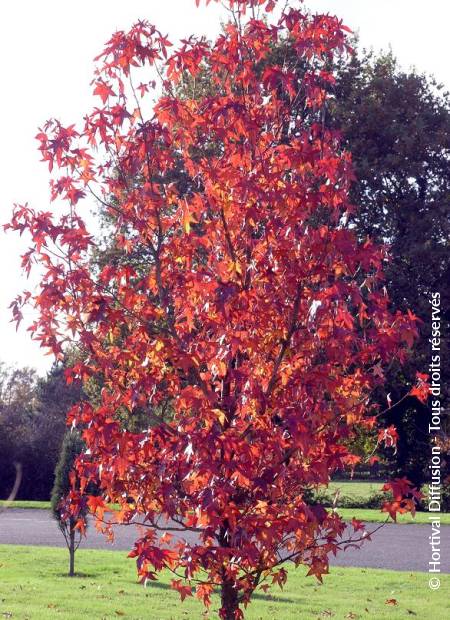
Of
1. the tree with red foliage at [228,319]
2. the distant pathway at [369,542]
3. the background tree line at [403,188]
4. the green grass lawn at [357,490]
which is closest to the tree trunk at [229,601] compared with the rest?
the tree with red foliage at [228,319]

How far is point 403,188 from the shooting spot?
25656 millimetres

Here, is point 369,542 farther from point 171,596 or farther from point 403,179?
point 403,179

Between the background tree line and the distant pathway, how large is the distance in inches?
151

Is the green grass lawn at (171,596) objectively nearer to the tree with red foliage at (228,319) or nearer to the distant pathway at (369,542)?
the distant pathway at (369,542)

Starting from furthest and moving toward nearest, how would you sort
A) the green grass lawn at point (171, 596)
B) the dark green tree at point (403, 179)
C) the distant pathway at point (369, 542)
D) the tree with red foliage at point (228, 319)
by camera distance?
the dark green tree at point (403, 179) < the distant pathway at point (369, 542) < the green grass lawn at point (171, 596) < the tree with red foliage at point (228, 319)

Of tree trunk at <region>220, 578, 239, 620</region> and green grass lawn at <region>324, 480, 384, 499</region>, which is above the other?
green grass lawn at <region>324, 480, 384, 499</region>

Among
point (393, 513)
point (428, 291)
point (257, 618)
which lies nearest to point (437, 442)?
point (428, 291)

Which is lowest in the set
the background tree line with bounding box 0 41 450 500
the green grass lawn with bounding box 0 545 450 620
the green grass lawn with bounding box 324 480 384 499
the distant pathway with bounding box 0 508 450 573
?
the green grass lawn with bounding box 0 545 450 620

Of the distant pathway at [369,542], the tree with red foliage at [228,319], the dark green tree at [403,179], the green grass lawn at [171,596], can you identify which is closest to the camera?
the tree with red foliage at [228,319]

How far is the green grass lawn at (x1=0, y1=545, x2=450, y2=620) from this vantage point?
10039mm

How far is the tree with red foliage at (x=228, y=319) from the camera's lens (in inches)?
199

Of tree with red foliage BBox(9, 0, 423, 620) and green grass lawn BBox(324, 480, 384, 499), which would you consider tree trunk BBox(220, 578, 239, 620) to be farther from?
green grass lawn BBox(324, 480, 384, 499)

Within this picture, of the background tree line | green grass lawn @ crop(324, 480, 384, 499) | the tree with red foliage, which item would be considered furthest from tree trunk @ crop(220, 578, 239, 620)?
green grass lawn @ crop(324, 480, 384, 499)

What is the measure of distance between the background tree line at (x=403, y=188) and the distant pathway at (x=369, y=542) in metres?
3.83
